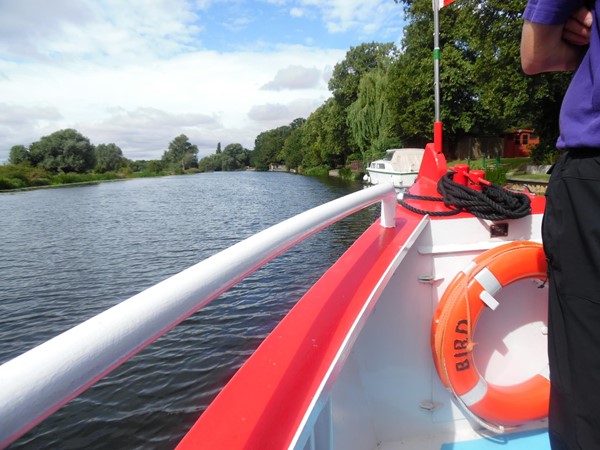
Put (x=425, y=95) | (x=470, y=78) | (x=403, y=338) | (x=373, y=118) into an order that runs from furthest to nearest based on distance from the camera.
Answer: (x=373, y=118) < (x=425, y=95) < (x=470, y=78) < (x=403, y=338)

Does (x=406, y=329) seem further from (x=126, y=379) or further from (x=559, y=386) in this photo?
(x=126, y=379)

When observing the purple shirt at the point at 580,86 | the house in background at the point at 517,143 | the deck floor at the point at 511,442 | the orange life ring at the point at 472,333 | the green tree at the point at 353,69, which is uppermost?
the green tree at the point at 353,69

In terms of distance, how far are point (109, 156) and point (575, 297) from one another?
242 feet

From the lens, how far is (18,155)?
50.5m

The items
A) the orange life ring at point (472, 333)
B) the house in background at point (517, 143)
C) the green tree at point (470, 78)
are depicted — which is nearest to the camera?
the orange life ring at point (472, 333)

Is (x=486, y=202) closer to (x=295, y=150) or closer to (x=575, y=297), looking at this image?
(x=575, y=297)

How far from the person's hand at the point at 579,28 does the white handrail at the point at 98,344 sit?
1020 mm

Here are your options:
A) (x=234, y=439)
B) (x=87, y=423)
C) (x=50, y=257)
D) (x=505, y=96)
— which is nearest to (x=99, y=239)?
(x=50, y=257)

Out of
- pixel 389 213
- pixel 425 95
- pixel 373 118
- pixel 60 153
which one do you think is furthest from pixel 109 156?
pixel 389 213

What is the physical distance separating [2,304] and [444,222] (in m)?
7.54

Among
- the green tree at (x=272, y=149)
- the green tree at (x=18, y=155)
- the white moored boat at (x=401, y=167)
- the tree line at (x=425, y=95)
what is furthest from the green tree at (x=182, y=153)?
the white moored boat at (x=401, y=167)

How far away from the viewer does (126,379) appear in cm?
478

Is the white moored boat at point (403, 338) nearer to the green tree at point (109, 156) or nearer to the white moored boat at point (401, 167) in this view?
the white moored boat at point (401, 167)

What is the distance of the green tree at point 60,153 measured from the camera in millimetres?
51500
